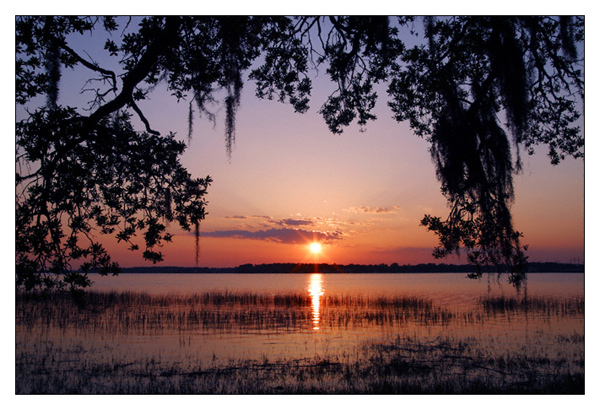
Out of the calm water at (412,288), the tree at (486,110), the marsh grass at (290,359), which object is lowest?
the calm water at (412,288)

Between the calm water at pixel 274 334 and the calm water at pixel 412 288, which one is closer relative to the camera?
the calm water at pixel 274 334

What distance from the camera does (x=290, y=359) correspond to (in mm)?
9469

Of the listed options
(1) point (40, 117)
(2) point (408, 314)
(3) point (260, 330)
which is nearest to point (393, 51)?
(1) point (40, 117)

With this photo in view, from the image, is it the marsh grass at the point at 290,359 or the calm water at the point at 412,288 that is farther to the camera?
the calm water at the point at 412,288

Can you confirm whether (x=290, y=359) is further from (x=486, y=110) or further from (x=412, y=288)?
(x=412, y=288)

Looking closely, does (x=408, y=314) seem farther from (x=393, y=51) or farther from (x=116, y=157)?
(x=116, y=157)

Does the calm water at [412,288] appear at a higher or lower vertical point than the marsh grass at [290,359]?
lower

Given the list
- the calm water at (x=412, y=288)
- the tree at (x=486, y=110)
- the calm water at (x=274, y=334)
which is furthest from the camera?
the calm water at (x=412, y=288)

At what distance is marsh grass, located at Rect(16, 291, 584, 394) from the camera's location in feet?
24.0

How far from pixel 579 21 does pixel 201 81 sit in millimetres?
5733

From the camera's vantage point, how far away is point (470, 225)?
679 centimetres

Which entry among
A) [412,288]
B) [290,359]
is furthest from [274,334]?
[412,288]

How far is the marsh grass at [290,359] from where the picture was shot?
289 inches

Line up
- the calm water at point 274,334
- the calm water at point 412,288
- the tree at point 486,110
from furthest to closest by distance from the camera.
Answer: the calm water at point 412,288
the calm water at point 274,334
the tree at point 486,110
